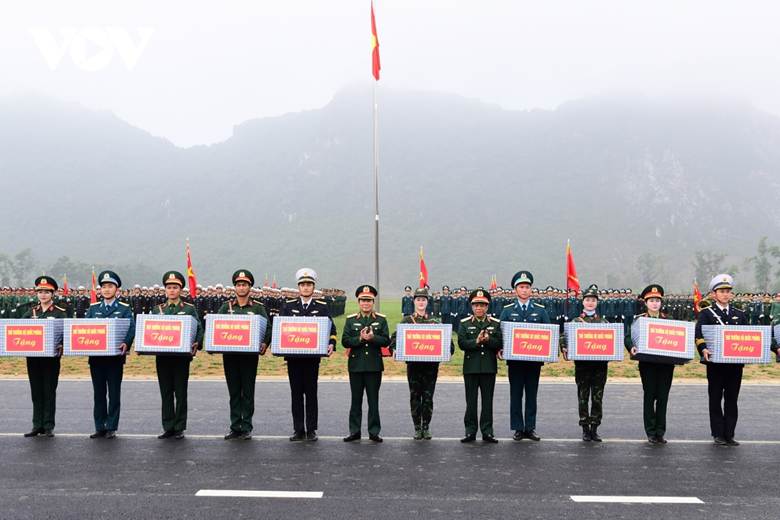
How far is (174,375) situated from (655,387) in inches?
236

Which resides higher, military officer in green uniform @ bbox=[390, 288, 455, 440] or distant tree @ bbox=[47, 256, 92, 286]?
distant tree @ bbox=[47, 256, 92, 286]

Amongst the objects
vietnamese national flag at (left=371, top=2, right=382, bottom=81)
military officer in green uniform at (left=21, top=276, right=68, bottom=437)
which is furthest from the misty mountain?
military officer in green uniform at (left=21, top=276, right=68, bottom=437)

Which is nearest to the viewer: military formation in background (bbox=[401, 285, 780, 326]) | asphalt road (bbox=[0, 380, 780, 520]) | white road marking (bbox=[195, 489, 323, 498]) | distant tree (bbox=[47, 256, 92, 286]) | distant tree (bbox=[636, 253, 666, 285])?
asphalt road (bbox=[0, 380, 780, 520])

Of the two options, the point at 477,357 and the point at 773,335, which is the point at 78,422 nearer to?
the point at 477,357

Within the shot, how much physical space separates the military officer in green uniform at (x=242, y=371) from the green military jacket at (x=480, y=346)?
249 centimetres

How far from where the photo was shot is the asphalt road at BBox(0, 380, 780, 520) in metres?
6.13

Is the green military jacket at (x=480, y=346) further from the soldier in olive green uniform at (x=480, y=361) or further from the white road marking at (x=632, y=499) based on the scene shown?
the white road marking at (x=632, y=499)

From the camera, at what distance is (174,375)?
29.4ft

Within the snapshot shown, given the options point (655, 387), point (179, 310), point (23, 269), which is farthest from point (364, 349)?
point (23, 269)

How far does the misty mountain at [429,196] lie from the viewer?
132875 mm

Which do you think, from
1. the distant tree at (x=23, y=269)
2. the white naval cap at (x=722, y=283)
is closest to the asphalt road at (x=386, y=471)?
the white naval cap at (x=722, y=283)

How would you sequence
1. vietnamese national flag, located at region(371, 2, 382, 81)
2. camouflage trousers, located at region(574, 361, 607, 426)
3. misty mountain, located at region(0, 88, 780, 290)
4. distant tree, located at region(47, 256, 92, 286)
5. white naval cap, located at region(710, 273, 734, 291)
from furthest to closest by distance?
misty mountain, located at region(0, 88, 780, 290)
distant tree, located at region(47, 256, 92, 286)
vietnamese national flag, located at region(371, 2, 382, 81)
camouflage trousers, located at region(574, 361, 607, 426)
white naval cap, located at region(710, 273, 734, 291)

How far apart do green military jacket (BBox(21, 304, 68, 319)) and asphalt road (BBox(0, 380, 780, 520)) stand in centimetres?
149

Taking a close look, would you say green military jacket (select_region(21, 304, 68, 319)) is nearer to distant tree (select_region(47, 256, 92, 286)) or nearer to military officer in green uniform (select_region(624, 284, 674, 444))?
military officer in green uniform (select_region(624, 284, 674, 444))
